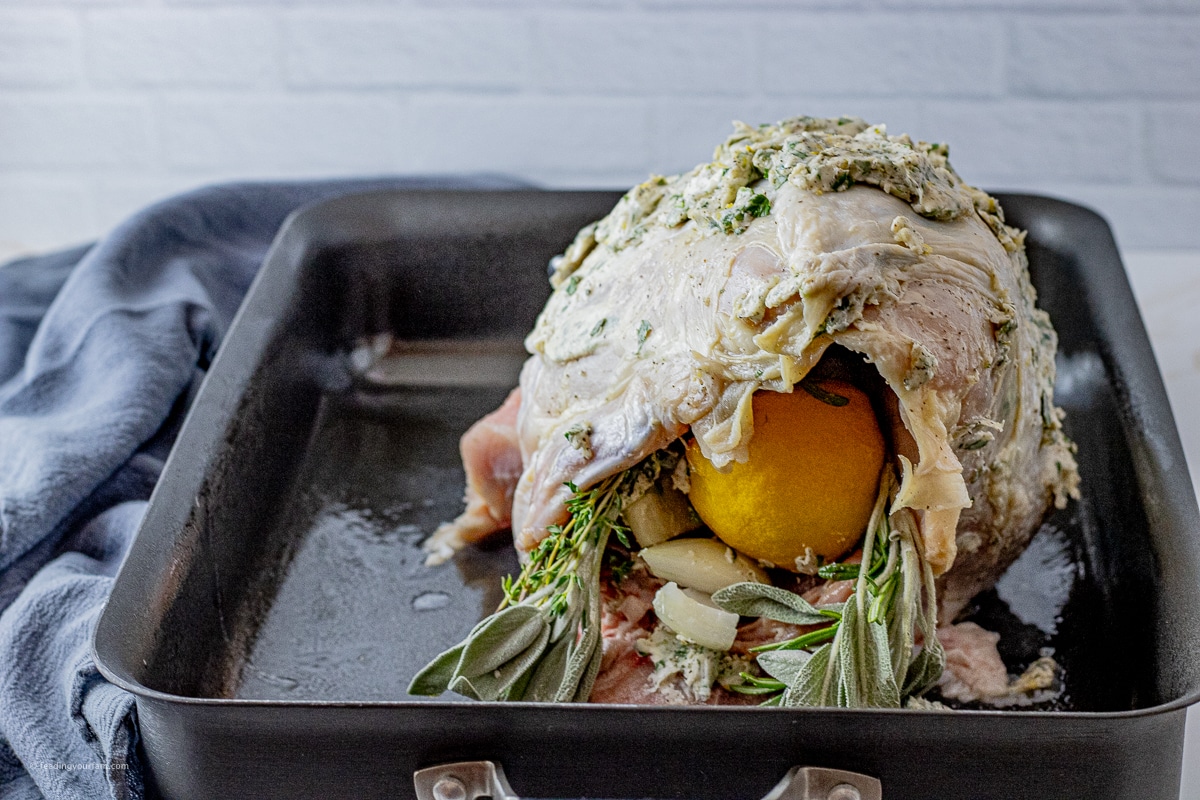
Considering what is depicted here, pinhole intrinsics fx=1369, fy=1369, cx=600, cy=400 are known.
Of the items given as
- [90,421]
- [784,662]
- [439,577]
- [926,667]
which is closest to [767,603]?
[784,662]

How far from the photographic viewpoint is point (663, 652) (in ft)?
4.75

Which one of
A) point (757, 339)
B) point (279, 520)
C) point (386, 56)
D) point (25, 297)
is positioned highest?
point (386, 56)

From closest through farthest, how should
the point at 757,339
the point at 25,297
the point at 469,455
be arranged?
1. the point at 757,339
2. the point at 469,455
3. the point at 25,297

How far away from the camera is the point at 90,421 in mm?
1849

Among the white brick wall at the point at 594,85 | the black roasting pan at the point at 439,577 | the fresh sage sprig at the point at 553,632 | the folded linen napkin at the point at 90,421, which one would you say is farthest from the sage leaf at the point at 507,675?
the white brick wall at the point at 594,85

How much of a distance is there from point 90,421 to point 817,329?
1072mm

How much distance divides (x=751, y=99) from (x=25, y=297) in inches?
61.2

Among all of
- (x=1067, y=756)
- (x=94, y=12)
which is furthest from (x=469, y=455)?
(x=94, y=12)

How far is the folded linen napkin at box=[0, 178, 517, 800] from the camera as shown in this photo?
142 centimetres

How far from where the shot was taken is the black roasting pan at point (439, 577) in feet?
3.75

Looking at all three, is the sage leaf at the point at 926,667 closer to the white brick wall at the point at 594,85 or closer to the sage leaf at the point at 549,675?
the sage leaf at the point at 549,675

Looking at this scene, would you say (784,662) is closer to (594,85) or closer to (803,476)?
(803,476)

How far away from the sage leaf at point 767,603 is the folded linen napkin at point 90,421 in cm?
58

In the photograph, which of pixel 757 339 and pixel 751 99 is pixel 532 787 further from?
pixel 751 99
